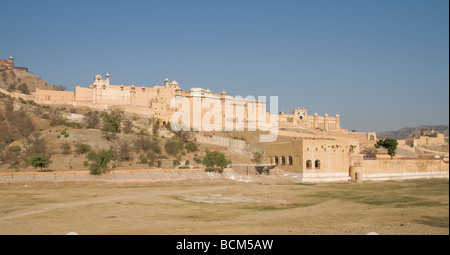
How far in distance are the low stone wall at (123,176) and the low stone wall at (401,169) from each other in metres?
15.6

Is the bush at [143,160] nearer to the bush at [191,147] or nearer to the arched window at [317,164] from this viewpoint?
the bush at [191,147]

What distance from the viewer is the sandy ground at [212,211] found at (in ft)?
51.2

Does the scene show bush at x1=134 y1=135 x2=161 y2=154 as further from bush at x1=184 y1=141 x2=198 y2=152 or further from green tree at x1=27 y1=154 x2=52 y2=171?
green tree at x1=27 y1=154 x2=52 y2=171

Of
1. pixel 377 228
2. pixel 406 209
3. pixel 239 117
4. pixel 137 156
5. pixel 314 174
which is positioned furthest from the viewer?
pixel 239 117

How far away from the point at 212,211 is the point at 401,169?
33.8 meters

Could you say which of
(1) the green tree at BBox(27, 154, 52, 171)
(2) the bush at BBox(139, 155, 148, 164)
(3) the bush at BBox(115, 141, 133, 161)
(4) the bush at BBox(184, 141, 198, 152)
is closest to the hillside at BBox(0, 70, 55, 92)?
(3) the bush at BBox(115, 141, 133, 161)

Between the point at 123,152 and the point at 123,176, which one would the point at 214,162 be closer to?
the point at 123,176

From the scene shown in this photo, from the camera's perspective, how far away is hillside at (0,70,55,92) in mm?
84062

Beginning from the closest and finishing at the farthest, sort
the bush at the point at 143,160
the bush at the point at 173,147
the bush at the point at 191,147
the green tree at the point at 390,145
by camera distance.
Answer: the bush at the point at 143,160 < the bush at the point at 173,147 < the bush at the point at 191,147 < the green tree at the point at 390,145

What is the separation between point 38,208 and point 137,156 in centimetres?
2297

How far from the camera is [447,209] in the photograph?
23.1 m

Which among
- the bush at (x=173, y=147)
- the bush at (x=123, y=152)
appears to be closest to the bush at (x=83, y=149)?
the bush at (x=123, y=152)

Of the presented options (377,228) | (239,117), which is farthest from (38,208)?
(239,117)
